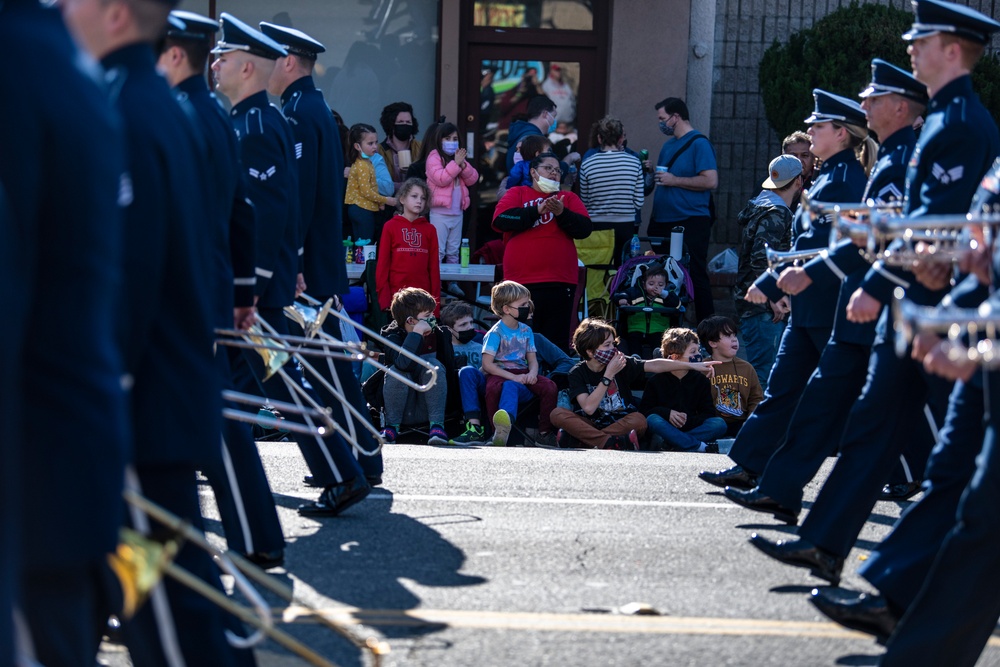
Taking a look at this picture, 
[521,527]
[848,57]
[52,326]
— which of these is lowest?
[521,527]

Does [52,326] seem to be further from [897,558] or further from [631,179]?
[631,179]

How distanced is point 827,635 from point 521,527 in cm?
190

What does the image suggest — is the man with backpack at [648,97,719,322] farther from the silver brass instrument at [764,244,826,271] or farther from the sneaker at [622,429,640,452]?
the silver brass instrument at [764,244,826,271]

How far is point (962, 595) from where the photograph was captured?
4.28 meters

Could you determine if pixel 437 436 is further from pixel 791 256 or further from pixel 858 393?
pixel 858 393

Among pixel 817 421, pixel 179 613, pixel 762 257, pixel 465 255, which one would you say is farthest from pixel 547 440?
pixel 179 613

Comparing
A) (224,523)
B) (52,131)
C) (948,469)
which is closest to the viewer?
(52,131)

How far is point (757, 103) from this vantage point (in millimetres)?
15258

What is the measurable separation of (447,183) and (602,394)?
3.61m

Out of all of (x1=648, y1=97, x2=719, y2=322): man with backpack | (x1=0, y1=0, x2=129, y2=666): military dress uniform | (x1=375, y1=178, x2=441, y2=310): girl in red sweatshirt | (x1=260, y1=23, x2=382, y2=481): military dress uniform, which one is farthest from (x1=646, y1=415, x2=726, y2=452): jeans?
(x1=0, y1=0, x2=129, y2=666): military dress uniform

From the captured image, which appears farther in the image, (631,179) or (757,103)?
(757,103)

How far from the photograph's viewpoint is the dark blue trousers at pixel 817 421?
6355 mm

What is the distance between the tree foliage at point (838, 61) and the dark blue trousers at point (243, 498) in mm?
9633

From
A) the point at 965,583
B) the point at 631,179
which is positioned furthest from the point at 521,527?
the point at 631,179
